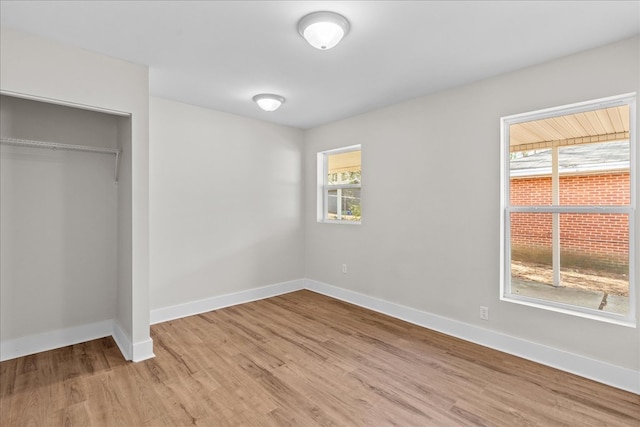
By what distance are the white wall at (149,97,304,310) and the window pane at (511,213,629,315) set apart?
10.00 ft

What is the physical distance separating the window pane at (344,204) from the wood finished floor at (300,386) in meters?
1.79

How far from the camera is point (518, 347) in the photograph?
2783mm

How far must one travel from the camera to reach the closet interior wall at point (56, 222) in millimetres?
2715

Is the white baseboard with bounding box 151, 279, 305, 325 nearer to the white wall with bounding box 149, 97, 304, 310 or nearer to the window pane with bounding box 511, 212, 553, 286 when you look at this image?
the white wall with bounding box 149, 97, 304, 310

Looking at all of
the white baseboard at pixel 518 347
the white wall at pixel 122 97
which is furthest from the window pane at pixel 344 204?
the white wall at pixel 122 97

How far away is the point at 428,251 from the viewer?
11.4ft

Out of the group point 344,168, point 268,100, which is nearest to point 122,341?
point 268,100

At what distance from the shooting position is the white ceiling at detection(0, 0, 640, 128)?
6.44 ft

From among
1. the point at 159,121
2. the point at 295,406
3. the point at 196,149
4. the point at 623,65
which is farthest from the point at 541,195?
the point at 159,121

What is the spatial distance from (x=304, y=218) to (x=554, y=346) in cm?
348

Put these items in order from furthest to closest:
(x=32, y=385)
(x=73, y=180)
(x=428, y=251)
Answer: (x=428, y=251), (x=73, y=180), (x=32, y=385)

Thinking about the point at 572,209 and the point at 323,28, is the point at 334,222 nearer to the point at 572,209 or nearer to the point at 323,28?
the point at 572,209

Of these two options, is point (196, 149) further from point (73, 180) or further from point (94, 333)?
point (94, 333)

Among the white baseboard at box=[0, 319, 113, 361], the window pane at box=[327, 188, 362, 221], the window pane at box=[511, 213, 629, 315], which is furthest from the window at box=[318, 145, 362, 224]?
the white baseboard at box=[0, 319, 113, 361]
